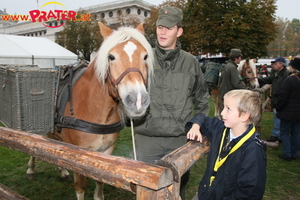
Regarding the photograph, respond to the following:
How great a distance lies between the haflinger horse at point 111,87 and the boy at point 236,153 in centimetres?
55

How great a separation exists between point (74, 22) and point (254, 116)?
98.6ft

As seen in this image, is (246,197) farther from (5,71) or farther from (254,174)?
(5,71)

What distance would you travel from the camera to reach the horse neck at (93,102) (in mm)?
2312

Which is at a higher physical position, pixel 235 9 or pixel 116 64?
pixel 235 9

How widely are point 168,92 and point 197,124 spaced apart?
0.45m

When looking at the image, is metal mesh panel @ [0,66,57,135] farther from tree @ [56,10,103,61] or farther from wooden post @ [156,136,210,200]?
tree @ [56,10,103,61]

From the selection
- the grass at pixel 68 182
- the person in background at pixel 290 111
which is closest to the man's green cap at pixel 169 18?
the grass at pixel 68 182

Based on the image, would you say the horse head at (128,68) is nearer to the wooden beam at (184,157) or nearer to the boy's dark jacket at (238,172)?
the wooden beam at (184,157)

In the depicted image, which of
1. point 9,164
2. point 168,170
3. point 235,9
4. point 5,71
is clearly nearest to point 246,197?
point 168,170

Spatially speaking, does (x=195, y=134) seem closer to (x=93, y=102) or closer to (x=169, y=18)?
(x=169, y=18)

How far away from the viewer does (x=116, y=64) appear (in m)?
1.90

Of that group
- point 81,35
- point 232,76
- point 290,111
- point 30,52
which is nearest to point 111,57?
point 290,111

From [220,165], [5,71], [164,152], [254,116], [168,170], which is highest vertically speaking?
[5,71]

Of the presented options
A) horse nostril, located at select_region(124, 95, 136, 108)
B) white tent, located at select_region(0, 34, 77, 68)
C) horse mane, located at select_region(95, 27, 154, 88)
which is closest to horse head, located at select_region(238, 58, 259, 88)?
horse mane, located at select_region(95, 27, 154, 88)
